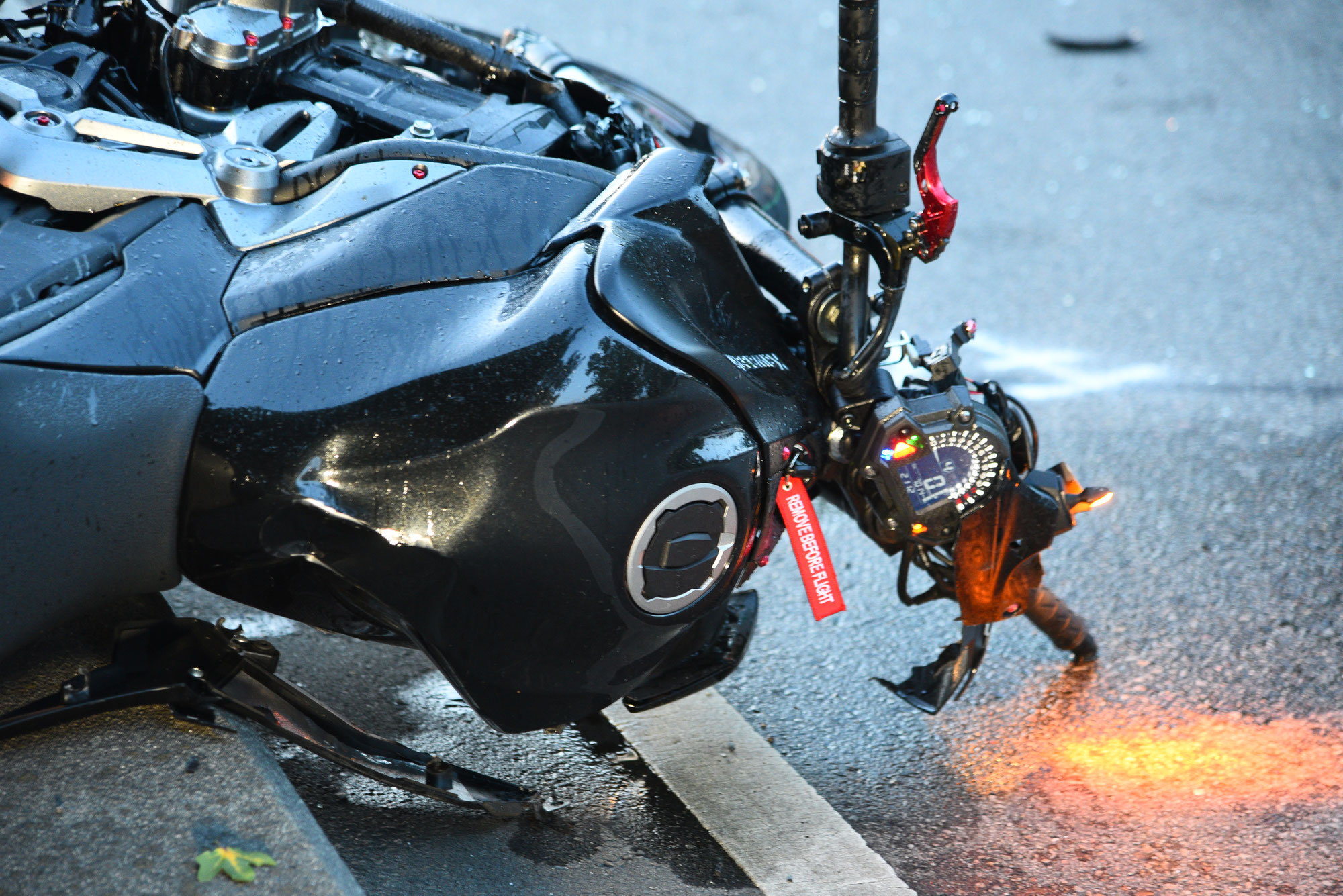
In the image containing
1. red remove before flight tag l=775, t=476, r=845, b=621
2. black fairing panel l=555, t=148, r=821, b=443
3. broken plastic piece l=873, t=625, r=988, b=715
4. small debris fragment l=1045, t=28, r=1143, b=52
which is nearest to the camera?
black fairing panel l=555, t=148, r=821, b=443

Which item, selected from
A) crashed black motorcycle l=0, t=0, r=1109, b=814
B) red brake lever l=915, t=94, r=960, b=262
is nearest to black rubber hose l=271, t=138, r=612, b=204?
crashed black motorcycle l=0, t=0, r=1109, b=814

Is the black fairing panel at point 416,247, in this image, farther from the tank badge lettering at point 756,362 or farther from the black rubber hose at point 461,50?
the black rubber hose at point 461,50

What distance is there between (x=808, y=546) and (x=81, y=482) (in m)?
1.11

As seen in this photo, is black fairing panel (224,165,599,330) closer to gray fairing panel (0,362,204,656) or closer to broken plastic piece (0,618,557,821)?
gray fairing panel (0,362,204,656)

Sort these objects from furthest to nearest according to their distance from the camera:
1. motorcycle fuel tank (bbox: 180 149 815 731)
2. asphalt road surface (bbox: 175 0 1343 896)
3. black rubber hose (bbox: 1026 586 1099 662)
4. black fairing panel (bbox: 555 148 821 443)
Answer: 1. black rubber hose (bbox: 1026 586 1099 662)
2. asphalt road surface (bbox: 175 0 1343 896)
3. black fairing panel (bbox: 555 148 821 443)
4. motorcycle fuel tank (bbox: 180 149 815 731)

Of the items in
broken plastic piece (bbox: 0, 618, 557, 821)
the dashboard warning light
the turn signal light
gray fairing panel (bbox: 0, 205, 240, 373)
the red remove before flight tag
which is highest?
gray fairing panel (bbox: 0, 205, 240, 373)

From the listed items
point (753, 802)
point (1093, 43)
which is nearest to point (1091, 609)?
point (753, 802)

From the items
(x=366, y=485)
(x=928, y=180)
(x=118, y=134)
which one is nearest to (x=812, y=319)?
(x=928, y=180)

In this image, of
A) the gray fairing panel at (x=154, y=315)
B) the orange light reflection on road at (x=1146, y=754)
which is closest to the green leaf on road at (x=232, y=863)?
the gray fairing panel at (x=154, y=315)

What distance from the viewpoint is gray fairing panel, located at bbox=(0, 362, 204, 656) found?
5.66 feet

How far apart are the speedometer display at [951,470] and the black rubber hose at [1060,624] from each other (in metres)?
0.44

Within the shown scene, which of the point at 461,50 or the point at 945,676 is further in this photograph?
the point at 461,50

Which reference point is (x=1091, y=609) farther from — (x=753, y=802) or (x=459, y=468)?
(x=459, y=468)

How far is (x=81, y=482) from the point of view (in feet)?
5.79
